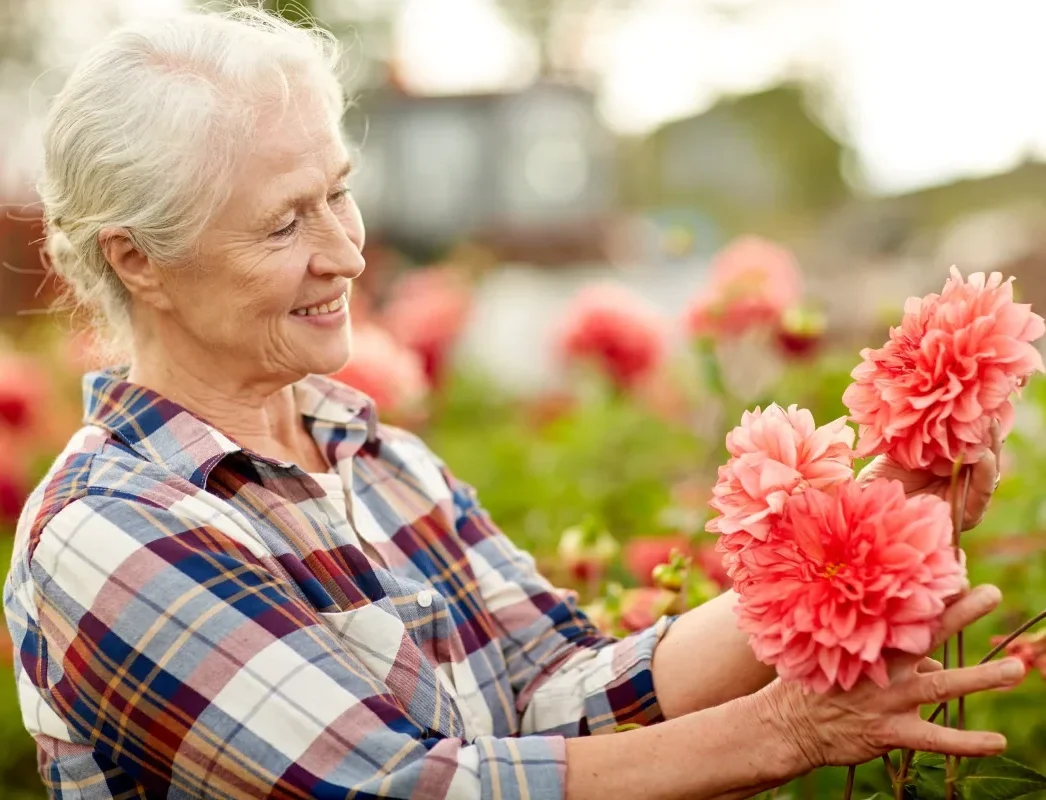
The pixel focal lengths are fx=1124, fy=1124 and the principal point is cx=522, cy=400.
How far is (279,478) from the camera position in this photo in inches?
62.0

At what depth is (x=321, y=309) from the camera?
164 centimetres

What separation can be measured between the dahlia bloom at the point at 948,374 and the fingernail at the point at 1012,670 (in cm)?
21

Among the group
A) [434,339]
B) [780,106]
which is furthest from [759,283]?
[780,106]

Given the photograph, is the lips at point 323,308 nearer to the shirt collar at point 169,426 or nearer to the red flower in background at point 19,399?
the shirt collar at point 169,426

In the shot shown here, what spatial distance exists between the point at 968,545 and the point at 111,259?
1.80 m

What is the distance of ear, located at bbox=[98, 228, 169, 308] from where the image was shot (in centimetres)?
158

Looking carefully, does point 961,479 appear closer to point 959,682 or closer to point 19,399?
point 959,682

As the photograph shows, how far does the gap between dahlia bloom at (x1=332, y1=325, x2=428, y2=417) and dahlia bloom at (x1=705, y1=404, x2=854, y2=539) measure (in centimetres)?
170

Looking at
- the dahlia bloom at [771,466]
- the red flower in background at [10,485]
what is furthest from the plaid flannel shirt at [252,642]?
A: the red flower in background at [10,485]

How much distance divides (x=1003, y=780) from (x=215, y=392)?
1167mm

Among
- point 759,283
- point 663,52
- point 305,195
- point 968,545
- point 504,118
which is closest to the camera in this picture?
point 305,195

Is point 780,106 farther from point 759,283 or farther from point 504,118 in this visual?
point 759,283

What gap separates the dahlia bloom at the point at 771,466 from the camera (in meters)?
1.14

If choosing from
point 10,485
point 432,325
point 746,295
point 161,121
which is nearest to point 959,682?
point 161,121
